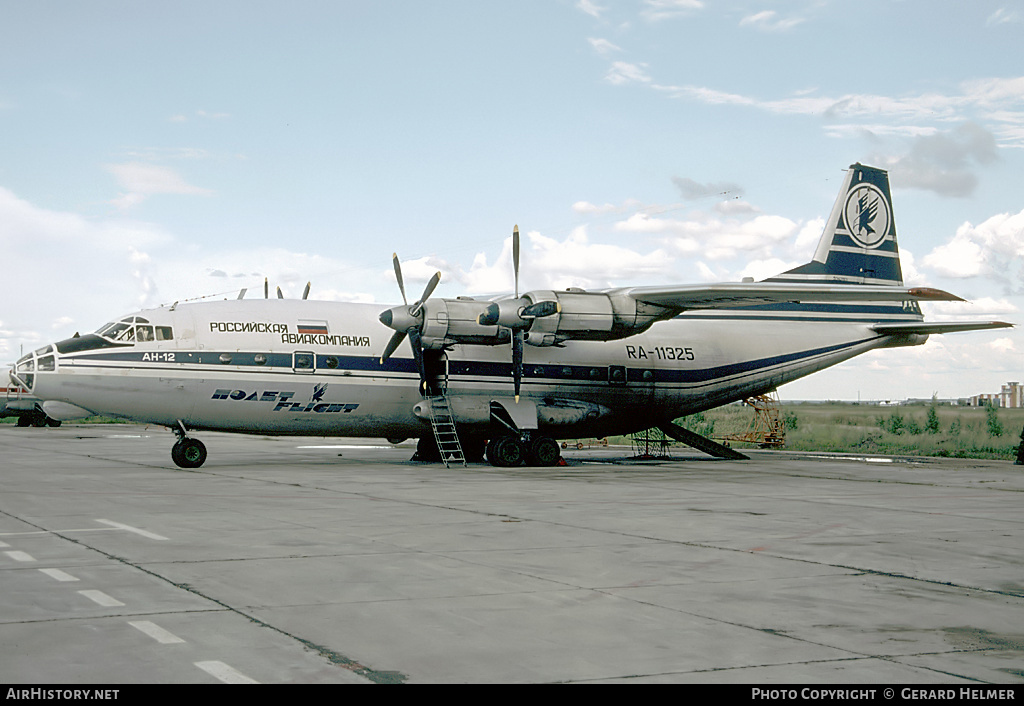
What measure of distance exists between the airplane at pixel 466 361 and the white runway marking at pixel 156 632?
56.2 feet

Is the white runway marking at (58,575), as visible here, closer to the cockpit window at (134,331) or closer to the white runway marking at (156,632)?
the white runway marking at (156,632)

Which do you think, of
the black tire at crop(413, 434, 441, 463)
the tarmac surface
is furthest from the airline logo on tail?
the tarmac surface

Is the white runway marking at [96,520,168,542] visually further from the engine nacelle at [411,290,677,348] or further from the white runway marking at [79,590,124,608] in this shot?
the engine nacelle at [411,290,677,348]

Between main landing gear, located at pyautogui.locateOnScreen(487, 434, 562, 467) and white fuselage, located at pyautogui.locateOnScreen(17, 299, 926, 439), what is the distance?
2.94ft

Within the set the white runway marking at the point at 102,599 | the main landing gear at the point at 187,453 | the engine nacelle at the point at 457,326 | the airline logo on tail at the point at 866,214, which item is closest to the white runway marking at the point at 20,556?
the white runway marking at the point at 102,599

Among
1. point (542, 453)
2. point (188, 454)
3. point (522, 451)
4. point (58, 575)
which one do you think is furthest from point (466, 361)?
point (58, 575)

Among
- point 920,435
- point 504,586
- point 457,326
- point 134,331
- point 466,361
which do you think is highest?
point 457,326

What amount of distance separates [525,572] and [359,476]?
1242 centimetres

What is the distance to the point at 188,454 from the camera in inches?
904

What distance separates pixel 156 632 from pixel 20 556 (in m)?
4.04

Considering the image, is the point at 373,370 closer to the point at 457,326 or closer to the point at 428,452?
the point at 457,326

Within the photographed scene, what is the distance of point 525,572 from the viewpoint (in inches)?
353
